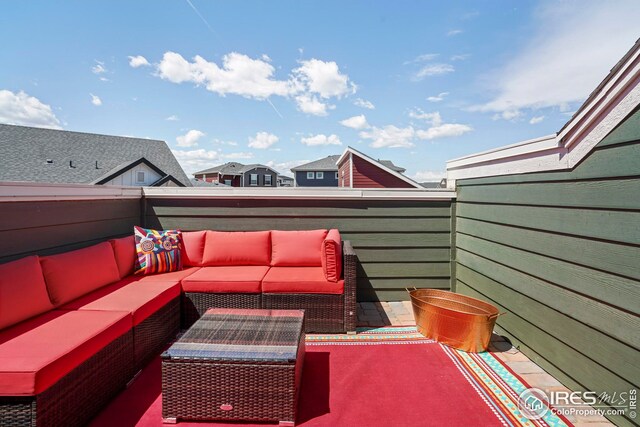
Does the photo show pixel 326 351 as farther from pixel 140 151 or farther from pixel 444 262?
pixel 140 151

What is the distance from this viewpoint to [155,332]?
2.44 m

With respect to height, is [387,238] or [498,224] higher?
[498,224]

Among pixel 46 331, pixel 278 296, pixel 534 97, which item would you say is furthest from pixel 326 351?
pixel 534 97

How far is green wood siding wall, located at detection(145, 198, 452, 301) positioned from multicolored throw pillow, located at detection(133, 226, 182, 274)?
58cm

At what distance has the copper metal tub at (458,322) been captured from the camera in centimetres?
257

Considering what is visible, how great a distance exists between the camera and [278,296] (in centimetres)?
285

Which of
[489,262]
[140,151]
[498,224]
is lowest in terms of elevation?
[489,262]

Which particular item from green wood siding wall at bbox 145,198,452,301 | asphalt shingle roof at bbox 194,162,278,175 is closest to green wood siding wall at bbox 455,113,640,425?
green wood siding wall at bbox 145,198,452,301

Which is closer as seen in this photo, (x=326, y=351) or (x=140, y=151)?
(x=326, y=351)

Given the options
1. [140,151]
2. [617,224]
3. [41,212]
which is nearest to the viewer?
[617,224]

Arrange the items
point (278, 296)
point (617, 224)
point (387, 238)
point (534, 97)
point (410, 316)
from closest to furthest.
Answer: point (617, 224) → point (278, 296) → point (410, 316) → point (387, 238) → point (534, 97)

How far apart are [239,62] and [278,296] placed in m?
7.48

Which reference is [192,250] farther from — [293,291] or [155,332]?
[293,291]

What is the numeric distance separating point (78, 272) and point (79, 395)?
42.8 inches
